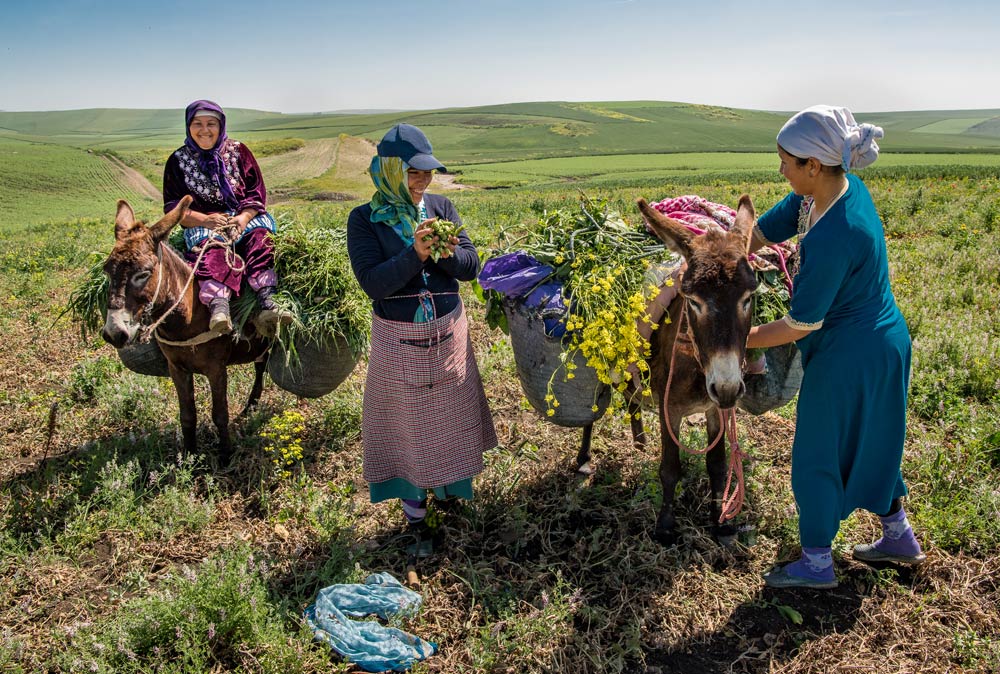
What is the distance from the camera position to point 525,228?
14.1 ft

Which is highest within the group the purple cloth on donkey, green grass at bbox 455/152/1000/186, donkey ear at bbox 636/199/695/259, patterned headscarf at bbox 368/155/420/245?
green grass at bbox 455/152/1000/186

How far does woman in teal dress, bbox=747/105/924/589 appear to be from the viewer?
2.65 metres

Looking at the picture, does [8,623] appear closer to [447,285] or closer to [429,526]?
[429,526]

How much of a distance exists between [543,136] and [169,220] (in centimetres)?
9351

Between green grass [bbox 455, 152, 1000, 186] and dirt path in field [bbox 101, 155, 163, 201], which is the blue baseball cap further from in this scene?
green grass [bbox 455, 152, 1000, 186]

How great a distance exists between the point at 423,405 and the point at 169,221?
84.2 inches

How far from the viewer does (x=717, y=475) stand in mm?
3877

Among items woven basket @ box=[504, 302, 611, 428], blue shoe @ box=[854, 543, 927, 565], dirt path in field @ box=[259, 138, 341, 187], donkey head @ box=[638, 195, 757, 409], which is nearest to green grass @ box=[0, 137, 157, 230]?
dirt path in field @ box=[259, 138, 341, 187]

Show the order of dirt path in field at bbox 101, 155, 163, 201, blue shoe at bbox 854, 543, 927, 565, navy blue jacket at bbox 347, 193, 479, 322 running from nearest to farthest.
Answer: navy blue jacket at bbox 347, 193, 479, 322
blue shoe at bbox 854, 543, 927, 565
dirt path in field at bbox 101, 155, 163, 201

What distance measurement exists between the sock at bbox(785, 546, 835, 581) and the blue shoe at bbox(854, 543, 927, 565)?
0.37 metres

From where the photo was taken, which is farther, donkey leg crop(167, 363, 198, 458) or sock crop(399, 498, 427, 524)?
donkey leg crop(167, 363, 198, 458)

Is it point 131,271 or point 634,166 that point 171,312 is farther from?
point 634,166

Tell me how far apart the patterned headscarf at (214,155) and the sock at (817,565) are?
4.72 metres

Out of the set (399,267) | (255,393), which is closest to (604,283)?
(399,267)
